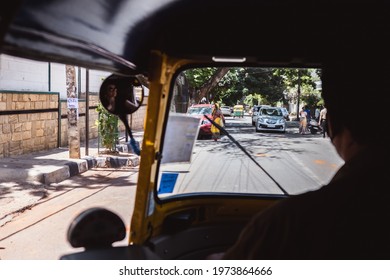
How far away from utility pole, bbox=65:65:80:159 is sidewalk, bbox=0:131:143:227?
0.28 m

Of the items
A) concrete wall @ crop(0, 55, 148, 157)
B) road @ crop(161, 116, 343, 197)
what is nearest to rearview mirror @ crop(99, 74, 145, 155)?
road @ crop(161, 116, 343, 197)

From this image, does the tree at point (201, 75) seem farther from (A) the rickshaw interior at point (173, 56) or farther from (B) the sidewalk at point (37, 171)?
(B) the sidewalk at point (37, 171)

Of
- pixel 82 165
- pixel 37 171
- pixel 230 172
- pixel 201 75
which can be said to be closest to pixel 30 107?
pixel 82 165

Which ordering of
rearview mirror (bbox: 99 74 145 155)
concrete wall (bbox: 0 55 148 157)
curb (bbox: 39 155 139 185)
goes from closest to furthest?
rearview mirror (bbox: 99 74 145 155)
curb (bbox: 39 155 139 185)
concrete wall (bbox: 0 55 148 157)

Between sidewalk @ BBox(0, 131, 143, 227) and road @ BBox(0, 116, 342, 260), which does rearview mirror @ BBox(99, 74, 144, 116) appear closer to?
road @ BBox(0, 116, 342, 260)

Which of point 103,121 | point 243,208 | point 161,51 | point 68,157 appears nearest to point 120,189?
point 68,157

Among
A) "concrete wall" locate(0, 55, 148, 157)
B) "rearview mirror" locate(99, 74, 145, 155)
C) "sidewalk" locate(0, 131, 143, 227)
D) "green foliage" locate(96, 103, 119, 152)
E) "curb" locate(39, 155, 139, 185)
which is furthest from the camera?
"green foliage" locate(96, 103, 119, 152)

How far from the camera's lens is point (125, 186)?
7.92m

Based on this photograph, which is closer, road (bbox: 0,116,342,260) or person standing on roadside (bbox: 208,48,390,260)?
person standing on roadside (bbox: 208,48,390,260)

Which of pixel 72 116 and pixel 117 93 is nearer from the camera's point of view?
pixel 117 93

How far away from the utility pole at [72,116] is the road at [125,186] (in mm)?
1134

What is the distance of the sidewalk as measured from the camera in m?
6.46

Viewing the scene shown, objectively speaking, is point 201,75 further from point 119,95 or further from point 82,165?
point 82,165

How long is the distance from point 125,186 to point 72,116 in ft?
10.4
